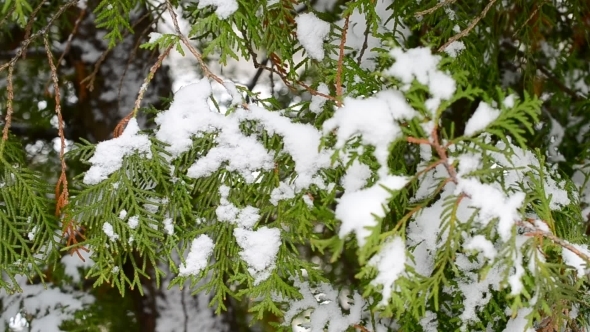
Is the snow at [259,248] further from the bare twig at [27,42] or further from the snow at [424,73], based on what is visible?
the bare twig at [27,42]

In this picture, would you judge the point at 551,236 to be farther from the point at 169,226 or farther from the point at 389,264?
the point at 169,226

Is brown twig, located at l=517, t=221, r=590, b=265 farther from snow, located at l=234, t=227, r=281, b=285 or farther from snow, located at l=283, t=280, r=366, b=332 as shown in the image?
snow, located at l=283, t=280, r=366, b=332

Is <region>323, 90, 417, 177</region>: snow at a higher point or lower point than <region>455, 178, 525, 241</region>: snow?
higher

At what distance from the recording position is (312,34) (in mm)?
1320

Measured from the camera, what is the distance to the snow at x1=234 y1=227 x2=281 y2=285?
1.12m

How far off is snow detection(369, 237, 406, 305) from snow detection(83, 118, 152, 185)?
60cm

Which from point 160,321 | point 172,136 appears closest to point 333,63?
point 172,136

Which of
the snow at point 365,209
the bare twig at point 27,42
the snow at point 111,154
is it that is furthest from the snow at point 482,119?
the bare twig at point 27,42

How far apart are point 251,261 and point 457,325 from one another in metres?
0.56

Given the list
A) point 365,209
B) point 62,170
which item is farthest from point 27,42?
point 365,209

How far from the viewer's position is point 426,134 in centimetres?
86

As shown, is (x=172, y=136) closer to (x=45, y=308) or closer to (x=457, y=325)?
(x=457, y=325)

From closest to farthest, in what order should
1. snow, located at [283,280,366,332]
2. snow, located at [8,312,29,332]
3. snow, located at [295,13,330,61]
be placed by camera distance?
snow, located at [295,13,330,61] < snow, located at [283,280,366,332] < snow, located at [8,312,29,332]

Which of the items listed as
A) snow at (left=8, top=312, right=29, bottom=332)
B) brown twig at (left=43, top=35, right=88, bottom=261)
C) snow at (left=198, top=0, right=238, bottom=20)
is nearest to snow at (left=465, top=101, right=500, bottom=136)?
snow at (left=198, top=0, right=238, bottom=20)
